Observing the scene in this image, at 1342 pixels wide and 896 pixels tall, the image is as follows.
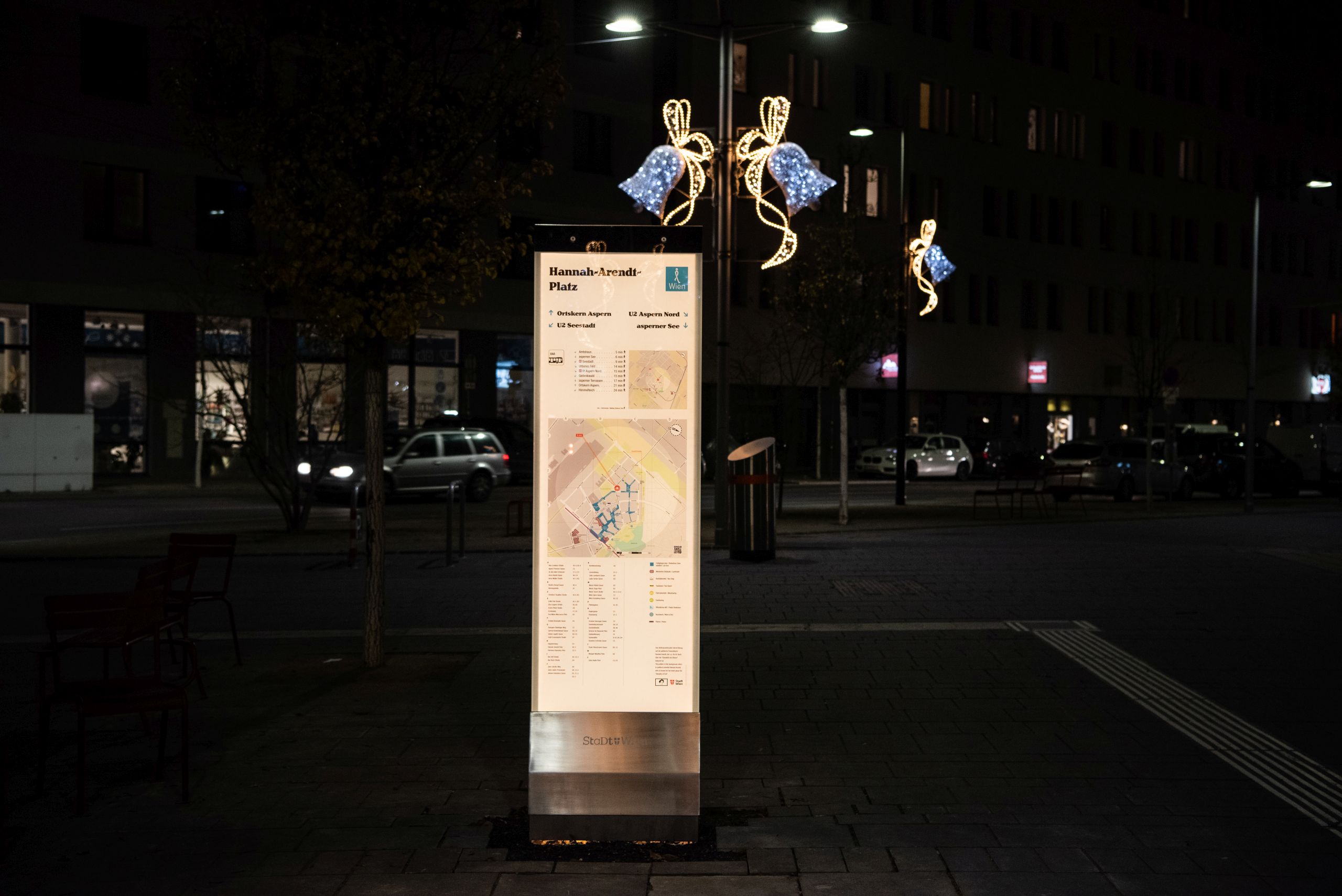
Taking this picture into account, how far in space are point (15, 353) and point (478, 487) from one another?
12788 mm

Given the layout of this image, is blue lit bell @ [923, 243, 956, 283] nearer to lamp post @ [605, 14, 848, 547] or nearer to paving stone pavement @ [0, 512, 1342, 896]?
lamp post @ [605, 14, 848, 547]

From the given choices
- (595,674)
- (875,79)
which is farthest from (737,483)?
(875,79)

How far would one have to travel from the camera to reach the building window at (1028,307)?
53.5m

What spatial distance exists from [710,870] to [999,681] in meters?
4.07

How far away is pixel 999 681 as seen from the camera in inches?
344

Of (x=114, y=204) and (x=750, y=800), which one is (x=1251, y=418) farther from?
(x=114, y=204)

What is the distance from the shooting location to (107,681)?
253 inches

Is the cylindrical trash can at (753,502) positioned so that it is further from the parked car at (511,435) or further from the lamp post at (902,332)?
the parked car at (511,435)

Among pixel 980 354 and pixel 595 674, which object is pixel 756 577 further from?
pixel 980 354

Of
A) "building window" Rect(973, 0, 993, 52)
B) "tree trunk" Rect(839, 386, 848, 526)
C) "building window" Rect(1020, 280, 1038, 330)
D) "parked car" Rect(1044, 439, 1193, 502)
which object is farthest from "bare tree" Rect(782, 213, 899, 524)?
"building window" Rect(1020, 280, 1038, 330)

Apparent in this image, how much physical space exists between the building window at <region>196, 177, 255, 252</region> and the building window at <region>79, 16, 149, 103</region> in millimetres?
2552

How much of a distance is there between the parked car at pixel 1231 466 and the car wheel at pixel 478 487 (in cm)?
1700

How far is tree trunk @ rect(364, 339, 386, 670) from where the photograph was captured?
9.00 metres

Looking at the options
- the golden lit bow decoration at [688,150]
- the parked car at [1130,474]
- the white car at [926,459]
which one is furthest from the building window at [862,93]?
the golden lit bow decoration at [688,150]
